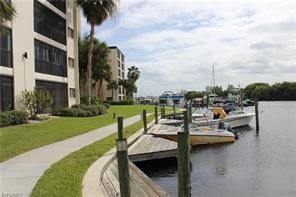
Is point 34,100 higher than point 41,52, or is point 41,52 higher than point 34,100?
point 41,52

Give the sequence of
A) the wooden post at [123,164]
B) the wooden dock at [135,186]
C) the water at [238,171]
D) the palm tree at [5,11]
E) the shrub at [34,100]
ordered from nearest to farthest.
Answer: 1. the wooden post at [123,164]
2. the wooden dock at [135,186]
3. the palm tree at [5,11]
4. the water at [238,171]
5. the shrub at [34,100]

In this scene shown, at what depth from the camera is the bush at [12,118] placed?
26.5 m

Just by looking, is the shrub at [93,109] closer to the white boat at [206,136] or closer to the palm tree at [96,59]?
the white boat at [206,136]

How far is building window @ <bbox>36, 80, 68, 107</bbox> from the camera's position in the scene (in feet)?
125

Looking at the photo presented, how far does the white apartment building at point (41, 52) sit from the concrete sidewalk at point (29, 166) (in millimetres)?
7080

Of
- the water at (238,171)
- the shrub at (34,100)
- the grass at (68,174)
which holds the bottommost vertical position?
the water at (238,171)

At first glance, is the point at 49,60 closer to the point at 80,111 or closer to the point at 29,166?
the point at 80,111

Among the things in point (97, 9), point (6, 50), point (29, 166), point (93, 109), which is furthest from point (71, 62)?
point (29, 166)

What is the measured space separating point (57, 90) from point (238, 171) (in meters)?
24.8

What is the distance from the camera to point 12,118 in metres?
27.7

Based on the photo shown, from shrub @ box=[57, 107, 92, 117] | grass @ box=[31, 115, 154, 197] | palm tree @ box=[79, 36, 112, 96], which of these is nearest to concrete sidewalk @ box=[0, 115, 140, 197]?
grass @ box=[31, 115, 154, 197]

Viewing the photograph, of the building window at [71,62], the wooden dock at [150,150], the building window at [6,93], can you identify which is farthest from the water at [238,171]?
the building window at [71,62]

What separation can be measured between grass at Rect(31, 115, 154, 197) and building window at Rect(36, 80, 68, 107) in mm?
20742

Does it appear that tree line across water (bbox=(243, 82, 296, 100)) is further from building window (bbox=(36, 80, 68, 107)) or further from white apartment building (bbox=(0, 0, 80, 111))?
building window (bbox=(36, 80, 68, 107))
